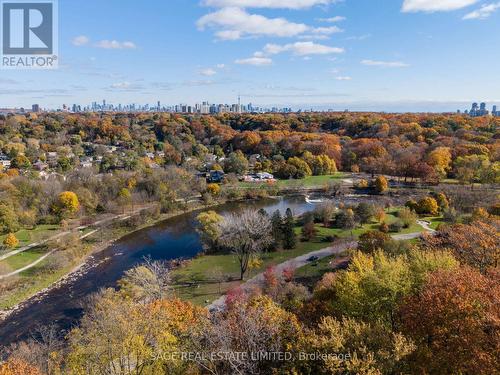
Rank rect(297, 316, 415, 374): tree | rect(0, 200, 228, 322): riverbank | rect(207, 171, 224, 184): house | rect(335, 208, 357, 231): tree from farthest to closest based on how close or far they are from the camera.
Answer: rect(207, 171, 224, 184): house → rect(335, 208, 357, 231): tree → rect(0, 200, 228, 322): riverbank → rect(297, 316, 415, 374): tree

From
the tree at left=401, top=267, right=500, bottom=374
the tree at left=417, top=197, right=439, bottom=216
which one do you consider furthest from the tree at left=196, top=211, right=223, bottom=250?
the tree at left=417, top=197, right=439, bottom=216

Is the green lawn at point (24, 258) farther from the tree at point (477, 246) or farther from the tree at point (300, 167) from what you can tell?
the tree at point (300, 167)

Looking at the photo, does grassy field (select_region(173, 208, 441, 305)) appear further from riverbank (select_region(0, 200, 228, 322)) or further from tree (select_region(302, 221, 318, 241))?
riverbank (select_region(0, 200, 228, 322))

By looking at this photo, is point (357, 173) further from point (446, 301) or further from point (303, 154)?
point (446, 301)

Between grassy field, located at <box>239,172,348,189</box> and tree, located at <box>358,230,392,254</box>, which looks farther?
grassy field, located at <box>239,172,348,189</box>

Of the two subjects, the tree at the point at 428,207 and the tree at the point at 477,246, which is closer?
the tree at the point at 477,246

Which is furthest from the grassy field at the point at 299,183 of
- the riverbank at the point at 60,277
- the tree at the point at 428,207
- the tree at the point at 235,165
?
the riverbank at the point at 60,277

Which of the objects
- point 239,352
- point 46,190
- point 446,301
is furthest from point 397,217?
point 46,190
